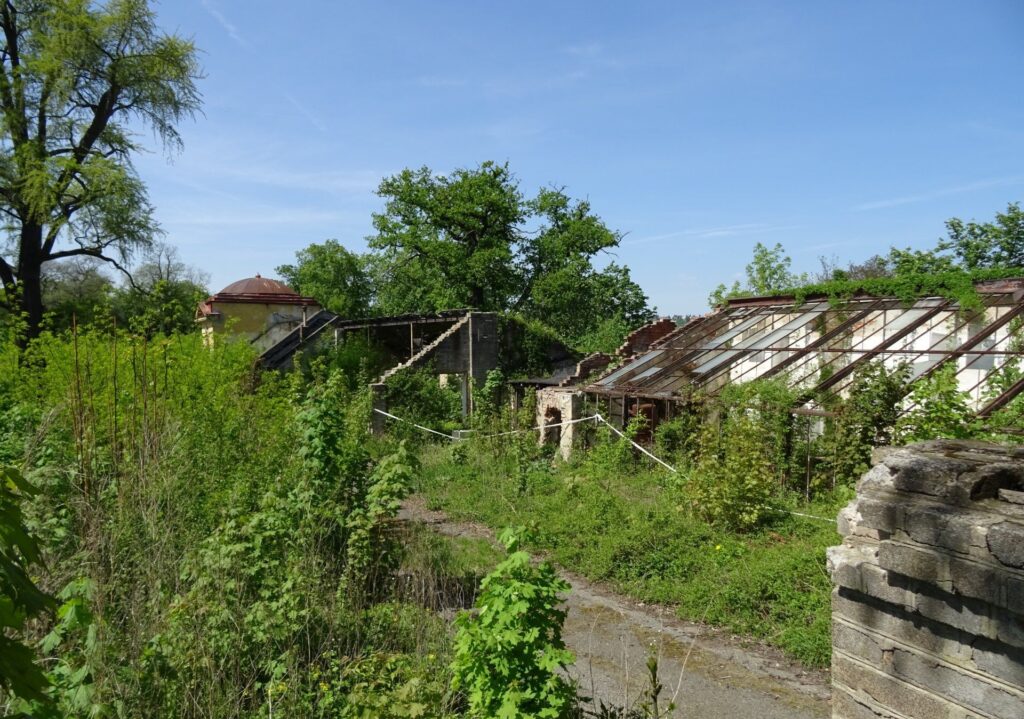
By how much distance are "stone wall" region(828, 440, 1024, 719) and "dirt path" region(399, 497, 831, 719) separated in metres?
1.66

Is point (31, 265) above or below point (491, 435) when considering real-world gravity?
above

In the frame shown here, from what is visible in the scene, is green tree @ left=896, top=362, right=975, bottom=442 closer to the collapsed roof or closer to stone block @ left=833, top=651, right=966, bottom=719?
the collapsed roof

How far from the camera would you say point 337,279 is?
143ft

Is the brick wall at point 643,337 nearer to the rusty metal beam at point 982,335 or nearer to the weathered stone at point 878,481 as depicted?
the rusty metal beam at point 982,335

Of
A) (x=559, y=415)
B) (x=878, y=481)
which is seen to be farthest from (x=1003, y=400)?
(x=559, y=415)

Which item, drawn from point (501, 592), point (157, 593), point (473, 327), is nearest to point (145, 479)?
point (157, 593)

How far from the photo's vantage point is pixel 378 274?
3709 centimetres

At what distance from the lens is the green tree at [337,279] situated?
42594 mm

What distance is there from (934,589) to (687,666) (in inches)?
141

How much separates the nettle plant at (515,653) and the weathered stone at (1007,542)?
204 centimetres

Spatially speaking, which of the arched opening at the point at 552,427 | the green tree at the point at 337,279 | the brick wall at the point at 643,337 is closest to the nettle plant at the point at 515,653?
the arched opening at the point at 552,427

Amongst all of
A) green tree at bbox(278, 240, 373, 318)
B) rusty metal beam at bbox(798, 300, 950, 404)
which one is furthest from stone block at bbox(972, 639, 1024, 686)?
green tree at bbox(278, 240, 373, 318)

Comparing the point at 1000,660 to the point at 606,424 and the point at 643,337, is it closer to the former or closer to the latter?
the point at 606,424

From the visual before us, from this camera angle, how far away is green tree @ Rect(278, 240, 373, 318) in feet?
140
